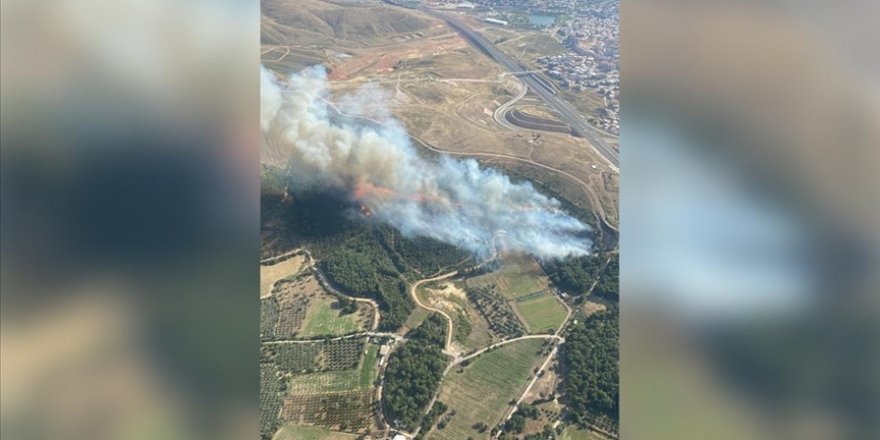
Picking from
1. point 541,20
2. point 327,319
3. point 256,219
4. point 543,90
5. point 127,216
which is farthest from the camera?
point 541,20

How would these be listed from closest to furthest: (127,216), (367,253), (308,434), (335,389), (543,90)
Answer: (127,216), (308,434), (335,389), (367,253), (543,90)

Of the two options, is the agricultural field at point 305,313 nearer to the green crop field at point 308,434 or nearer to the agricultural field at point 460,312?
the agricultural field at point 460,312

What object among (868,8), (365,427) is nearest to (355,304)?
(365,427)

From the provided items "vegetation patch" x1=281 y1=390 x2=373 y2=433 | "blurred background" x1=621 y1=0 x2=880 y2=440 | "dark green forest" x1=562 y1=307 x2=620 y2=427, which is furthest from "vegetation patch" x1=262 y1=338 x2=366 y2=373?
"blurred background" x1=621 y1=0 x2=880 y2=440

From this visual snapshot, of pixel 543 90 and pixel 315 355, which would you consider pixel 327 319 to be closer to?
pixel 315 355

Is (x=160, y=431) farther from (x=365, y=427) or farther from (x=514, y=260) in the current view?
(x=514, y=260)

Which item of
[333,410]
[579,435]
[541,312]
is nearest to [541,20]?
[541,312]

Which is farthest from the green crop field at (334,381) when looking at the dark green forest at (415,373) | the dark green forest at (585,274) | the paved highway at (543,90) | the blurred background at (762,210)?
the paved highway at (543,90)
